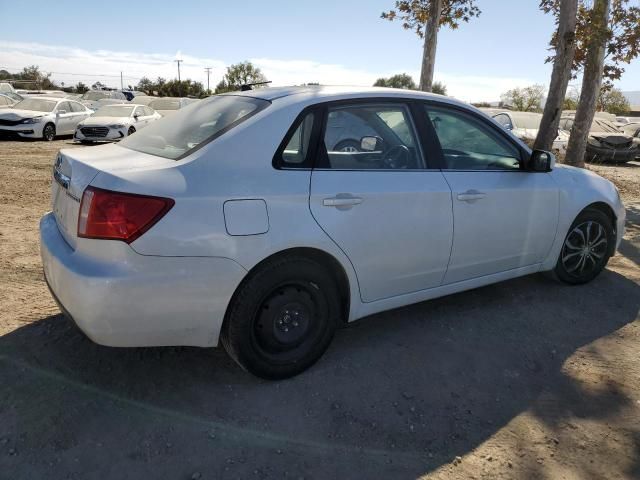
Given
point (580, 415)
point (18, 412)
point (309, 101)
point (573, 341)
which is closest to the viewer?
point (18, 412)

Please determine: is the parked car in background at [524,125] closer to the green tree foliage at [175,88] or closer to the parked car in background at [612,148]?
the parked car in background at [612,148]

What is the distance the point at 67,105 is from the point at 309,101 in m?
16.9

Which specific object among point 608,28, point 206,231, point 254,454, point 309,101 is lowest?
point 254,454

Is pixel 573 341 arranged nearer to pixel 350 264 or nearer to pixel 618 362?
pixel 618 362

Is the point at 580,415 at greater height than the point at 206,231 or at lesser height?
lesser

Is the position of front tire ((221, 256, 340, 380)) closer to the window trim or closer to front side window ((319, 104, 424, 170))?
front side window ((319, 104, 424, 170))

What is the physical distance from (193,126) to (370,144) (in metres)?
1.10

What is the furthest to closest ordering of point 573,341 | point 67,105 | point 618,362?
point 67,105, point 573,341, point 618,362

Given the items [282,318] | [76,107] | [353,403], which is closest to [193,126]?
[282,318]

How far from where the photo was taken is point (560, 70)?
348 inches

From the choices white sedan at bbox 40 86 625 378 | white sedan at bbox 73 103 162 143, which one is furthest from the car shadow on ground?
white sedan at bbox 73 103 162 143

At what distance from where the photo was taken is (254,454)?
2.39 m

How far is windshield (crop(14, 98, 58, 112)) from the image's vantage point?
16.4 metres

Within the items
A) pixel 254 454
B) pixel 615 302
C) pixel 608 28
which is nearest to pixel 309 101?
pixel 254 454
